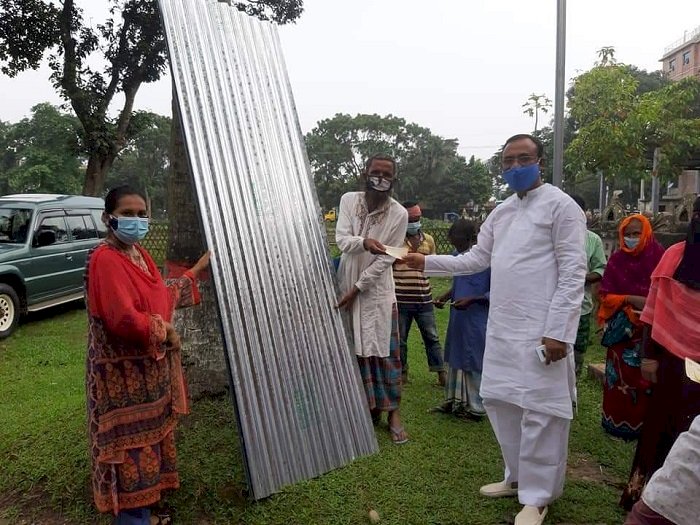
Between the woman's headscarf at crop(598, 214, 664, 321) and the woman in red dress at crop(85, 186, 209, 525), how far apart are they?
281 cm

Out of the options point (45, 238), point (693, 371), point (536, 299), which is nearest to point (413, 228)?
point (536, 299)

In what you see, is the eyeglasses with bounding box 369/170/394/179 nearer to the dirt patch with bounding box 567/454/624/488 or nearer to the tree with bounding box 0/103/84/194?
the dirt patch with bounding box 567/454/624/488

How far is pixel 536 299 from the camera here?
8.39 ft

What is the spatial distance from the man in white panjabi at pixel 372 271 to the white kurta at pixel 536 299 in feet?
2.56

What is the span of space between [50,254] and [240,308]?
6075mm

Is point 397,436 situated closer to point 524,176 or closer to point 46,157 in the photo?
point 524,176

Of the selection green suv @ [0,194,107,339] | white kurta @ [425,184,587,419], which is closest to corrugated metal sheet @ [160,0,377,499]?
white kurta @ [425,184,587,419]

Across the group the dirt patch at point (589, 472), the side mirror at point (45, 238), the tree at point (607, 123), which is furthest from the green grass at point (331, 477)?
the tree at point (607, 123)

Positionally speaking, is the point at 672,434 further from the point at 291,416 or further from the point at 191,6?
the point at 191,6

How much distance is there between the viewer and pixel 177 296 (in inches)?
104

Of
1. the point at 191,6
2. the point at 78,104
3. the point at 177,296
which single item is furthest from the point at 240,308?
the point at 78,104

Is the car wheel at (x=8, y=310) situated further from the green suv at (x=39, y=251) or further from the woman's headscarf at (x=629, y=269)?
the woman's headscarf at (x=629, y=269)

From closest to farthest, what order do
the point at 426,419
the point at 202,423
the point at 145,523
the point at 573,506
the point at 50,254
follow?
the point at 145,523 → the point at 573,506 → the point at 202,423 → the point at 426,419 → the point at 50,254

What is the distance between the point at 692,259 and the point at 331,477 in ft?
6.72
